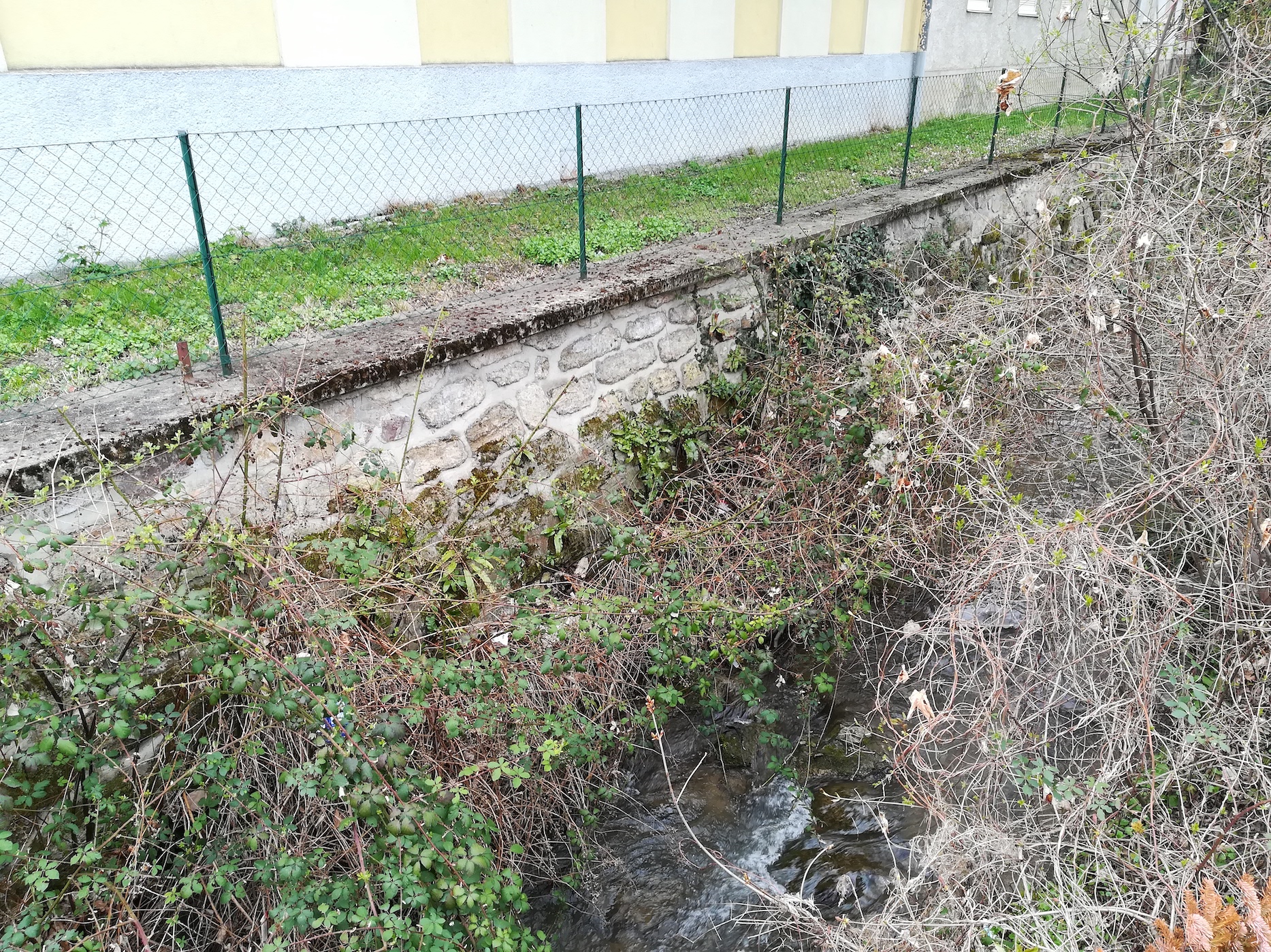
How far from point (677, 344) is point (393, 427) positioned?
196 centimetres

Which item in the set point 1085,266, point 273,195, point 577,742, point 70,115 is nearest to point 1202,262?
point 1085,266

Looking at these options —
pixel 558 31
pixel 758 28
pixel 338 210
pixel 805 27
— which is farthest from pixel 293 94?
pixel 805 27

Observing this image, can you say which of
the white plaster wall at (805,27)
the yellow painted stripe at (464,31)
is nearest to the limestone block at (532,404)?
the yellow painted stripe at (464,31)

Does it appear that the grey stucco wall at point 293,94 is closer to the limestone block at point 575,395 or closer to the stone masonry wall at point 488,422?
the stone masonry wall at point 488,422

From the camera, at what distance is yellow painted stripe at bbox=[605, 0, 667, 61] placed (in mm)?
8578

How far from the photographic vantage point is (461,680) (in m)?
3.00

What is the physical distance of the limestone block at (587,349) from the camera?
4477 millimetres

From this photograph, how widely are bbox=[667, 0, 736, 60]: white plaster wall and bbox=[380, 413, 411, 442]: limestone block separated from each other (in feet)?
23.1

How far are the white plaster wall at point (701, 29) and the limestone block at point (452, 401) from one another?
6.68 m

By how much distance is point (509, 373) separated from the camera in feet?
13.7

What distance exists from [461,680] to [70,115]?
15.8 ft

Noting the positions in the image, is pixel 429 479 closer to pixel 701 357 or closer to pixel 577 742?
pixel 577 742

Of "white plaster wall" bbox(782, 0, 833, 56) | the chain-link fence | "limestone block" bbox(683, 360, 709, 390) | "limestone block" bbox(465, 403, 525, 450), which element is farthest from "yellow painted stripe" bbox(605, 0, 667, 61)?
"limestone block" bbox(465, 403, 525, 450)

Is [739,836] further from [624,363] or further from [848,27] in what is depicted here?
[848,27]
